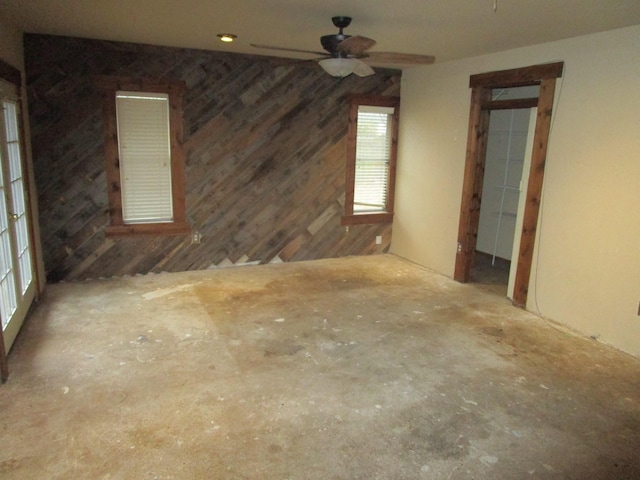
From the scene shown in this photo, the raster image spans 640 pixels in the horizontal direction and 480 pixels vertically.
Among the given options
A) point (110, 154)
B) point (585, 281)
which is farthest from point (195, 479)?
point (110, 154)

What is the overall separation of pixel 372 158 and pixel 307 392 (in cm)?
412

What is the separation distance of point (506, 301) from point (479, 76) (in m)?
2.43

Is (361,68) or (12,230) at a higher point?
(361,68)

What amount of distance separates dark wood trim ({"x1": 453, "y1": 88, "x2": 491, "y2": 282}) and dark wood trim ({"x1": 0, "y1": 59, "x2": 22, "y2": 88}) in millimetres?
4416

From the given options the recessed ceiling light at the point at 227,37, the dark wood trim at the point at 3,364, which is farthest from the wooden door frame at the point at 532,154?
the dark wood trim at the point at 3,364

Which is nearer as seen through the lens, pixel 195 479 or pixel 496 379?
pixel 195 479

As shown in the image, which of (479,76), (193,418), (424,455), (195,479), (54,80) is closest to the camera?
(195,479)

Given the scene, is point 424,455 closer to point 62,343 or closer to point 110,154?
point 62,343

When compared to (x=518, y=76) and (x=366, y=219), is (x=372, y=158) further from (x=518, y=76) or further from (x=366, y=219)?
(x=518, y=76)

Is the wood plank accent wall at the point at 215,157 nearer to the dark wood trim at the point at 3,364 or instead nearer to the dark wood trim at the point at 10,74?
the dark wood trim at the point at 10,74

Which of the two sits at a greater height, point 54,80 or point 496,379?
point 54,80

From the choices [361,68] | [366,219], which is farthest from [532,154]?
[366,219]

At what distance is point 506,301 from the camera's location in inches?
188

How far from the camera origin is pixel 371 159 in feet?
21.0
